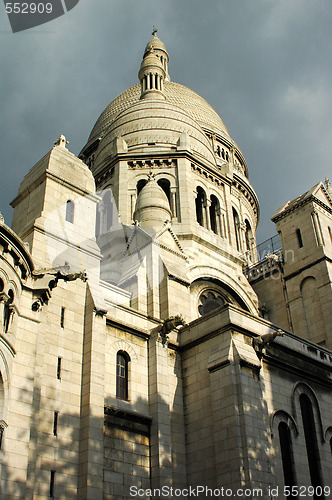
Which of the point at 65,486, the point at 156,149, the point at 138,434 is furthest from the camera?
the point at 156,149

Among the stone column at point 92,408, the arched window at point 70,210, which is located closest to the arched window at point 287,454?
the stone column at point 92,408

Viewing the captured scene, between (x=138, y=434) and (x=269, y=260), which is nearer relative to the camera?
(x=138, y=434)

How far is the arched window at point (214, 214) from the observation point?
4234 cm

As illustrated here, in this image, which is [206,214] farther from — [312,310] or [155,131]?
[312,310]

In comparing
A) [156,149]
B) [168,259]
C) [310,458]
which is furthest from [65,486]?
[156,149]

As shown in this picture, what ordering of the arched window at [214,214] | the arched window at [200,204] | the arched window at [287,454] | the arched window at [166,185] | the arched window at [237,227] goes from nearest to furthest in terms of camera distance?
the arched window at [287,454] → the arched window at [166,185] → the arched window at [200,204] → the arched window at [214,214] → the arched window at [237,227]

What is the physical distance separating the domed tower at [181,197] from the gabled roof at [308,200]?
153 inches

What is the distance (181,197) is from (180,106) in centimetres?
2047

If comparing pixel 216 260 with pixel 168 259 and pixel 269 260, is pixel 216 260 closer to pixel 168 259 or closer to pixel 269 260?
pixel 269 260

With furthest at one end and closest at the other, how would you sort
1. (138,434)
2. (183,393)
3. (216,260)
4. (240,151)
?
(240,151) → (216,260) → (183,393) → (138,434)

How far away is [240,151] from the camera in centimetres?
6153

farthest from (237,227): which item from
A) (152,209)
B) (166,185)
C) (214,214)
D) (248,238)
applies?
(152,209)

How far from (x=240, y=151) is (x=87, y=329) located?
1659 inches

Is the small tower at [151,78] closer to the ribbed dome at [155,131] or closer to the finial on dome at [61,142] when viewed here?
the ribbed dome at [155,131]
